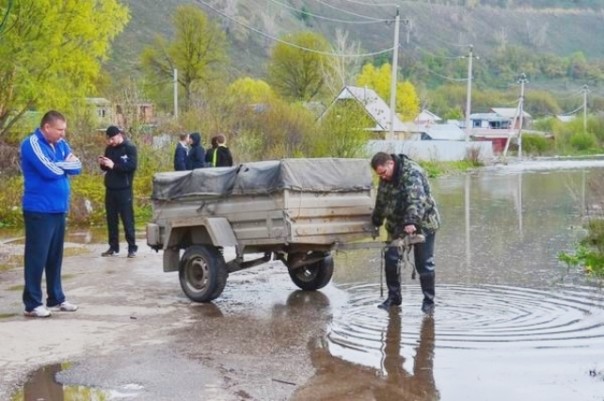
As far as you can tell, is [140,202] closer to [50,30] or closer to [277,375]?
[50,30]

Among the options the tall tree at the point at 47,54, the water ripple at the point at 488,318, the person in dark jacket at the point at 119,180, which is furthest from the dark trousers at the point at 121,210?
the tall tree at the point at 47,54

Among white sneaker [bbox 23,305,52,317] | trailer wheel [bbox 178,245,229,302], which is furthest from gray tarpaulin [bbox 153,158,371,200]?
white sneaker [bbox 23,305,52,317]

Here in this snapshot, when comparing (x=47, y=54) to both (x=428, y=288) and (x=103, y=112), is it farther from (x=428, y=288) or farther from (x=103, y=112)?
(x=428, y=288)

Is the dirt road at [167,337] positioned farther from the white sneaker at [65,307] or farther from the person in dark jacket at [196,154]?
the person in dark jacket at [196,154]

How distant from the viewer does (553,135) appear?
10169 cm

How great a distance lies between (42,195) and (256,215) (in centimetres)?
221

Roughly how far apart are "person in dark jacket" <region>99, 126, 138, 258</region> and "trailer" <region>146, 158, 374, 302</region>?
3033 mm

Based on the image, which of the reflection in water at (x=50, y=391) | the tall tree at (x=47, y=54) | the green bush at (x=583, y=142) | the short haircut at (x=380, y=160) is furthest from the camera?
the green bush at (x=583, y=142)

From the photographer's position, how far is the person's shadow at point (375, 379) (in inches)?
272

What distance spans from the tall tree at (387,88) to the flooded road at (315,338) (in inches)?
2872

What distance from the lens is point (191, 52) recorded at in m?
74.6

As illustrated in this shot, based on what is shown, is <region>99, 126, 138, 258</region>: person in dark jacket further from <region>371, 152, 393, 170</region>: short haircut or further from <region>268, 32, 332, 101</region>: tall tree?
<region>268, 32, 332, 101</region>: tall tree

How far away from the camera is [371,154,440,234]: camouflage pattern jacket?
32.5 feet

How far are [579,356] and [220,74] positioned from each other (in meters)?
66.1
